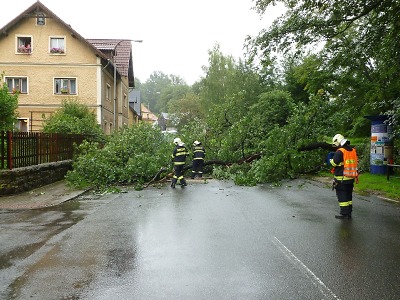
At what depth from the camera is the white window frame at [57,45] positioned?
31.5 metres

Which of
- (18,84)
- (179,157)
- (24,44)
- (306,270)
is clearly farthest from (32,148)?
(24,44)

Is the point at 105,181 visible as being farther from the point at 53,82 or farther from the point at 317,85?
the point at 53,82

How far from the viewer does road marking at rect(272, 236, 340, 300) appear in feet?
14.5

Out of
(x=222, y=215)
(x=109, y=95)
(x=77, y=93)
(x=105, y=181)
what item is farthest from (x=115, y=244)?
(x=109, y=95)

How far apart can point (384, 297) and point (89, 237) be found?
4.63 meters

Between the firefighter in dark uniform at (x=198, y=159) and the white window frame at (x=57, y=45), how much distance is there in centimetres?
1830

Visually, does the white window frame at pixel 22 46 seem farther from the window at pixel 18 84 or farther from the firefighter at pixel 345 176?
the firefighter at pixel 345 176

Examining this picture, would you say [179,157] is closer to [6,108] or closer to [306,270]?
[6,108]

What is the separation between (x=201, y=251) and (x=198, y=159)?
38.0 ft

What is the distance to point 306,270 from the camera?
5234 millimetres

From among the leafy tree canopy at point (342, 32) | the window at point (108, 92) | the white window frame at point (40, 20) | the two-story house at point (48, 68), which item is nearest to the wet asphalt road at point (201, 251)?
the leafy tree canopy at point (342, 32)

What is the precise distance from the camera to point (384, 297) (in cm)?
436

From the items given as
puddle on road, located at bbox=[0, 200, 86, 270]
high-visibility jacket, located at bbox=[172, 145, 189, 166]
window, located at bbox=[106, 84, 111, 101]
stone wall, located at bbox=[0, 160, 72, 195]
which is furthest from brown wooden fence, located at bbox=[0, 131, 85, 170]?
window, located at bbox=[106, 84, 111, 101]

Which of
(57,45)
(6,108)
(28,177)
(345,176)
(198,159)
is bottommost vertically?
(28,177)
